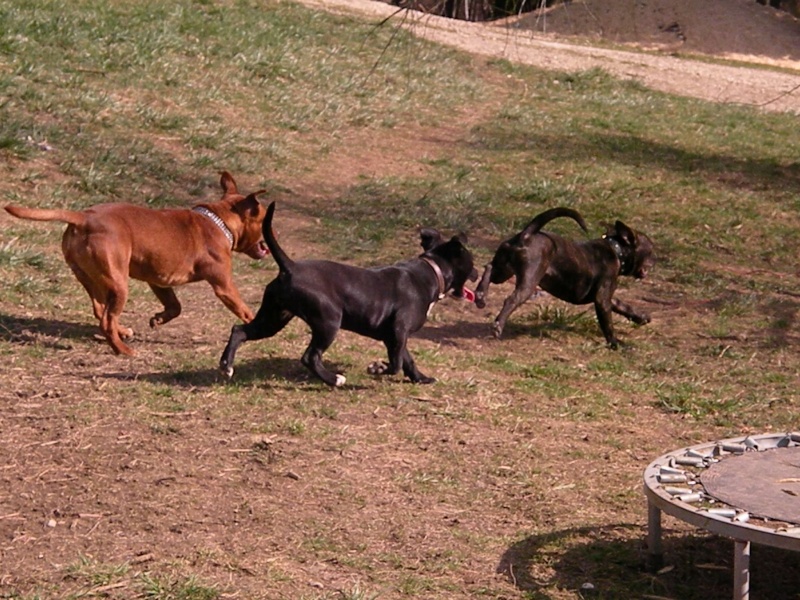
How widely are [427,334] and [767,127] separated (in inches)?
463

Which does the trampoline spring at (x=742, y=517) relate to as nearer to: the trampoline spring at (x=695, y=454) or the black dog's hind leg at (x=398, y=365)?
the trampoline spring at (x=695, y=454)

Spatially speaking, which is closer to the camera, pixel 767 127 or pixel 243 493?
pixel 243 493

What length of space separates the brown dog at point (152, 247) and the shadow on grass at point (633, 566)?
3183 millimetres

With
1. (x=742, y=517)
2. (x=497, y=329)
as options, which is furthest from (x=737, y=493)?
(x=497, y=329)

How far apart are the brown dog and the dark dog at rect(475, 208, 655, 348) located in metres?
1.72

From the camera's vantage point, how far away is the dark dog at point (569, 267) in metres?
9.49

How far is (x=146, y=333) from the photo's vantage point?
873 centimetres

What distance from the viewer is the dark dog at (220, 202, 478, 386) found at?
7.48 metres

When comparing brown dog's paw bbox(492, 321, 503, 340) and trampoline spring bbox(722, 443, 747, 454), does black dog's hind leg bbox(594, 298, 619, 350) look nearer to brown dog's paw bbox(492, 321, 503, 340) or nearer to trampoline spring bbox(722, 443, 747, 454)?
brown dog's paw bbox(492, 321, 503, 340)

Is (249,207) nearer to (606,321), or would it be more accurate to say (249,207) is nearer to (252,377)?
(252,377)

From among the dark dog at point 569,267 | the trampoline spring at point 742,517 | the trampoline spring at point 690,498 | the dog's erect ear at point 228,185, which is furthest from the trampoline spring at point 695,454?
the dog's erect ear at point 228,185

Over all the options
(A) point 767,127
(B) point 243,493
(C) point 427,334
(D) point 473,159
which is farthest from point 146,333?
(A) point 767,127

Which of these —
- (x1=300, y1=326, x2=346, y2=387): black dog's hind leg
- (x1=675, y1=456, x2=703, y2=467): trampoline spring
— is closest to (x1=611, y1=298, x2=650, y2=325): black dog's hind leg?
(x1=300, y1=326, x2=346, y2=387): black dog's hind leg

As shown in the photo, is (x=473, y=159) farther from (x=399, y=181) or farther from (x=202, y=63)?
A: (x=202, y=63)
